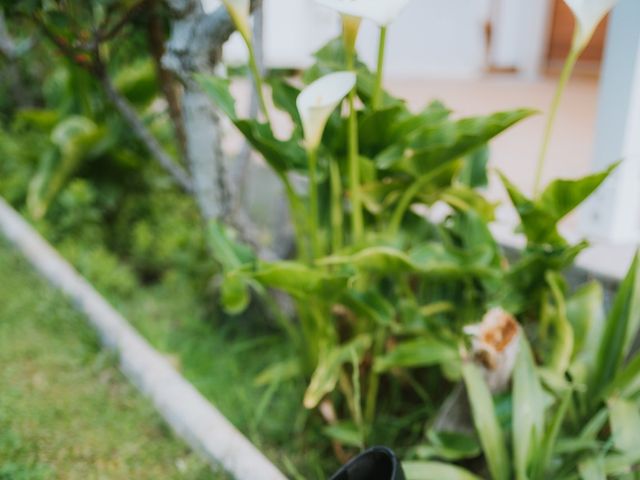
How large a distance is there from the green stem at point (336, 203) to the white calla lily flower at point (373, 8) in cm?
55

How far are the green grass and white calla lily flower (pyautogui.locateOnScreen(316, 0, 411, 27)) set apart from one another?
1.12 m

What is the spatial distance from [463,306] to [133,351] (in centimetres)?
103

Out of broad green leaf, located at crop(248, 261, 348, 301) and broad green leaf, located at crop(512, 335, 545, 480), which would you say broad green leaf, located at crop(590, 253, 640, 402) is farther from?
broad green leaf, located at crop(248, 261, 348, 301)

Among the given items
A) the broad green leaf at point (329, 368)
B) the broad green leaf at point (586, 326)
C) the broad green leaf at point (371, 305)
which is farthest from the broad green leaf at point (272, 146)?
the broad green leaf at point (586, 326)

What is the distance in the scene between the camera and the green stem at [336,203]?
181cm

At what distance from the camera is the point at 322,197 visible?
197 centimetres

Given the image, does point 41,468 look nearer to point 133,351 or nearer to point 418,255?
point 133,351

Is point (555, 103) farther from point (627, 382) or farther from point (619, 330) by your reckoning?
point (627, 382)

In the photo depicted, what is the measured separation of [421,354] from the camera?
175 centimetres

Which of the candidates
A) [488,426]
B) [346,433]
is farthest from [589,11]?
[346,433]

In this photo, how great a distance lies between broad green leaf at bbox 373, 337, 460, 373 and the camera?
1735 millimetres

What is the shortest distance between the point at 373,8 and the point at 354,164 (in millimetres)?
463

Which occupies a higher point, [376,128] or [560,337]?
[376,128]

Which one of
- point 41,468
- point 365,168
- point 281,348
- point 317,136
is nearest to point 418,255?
point 365,168
